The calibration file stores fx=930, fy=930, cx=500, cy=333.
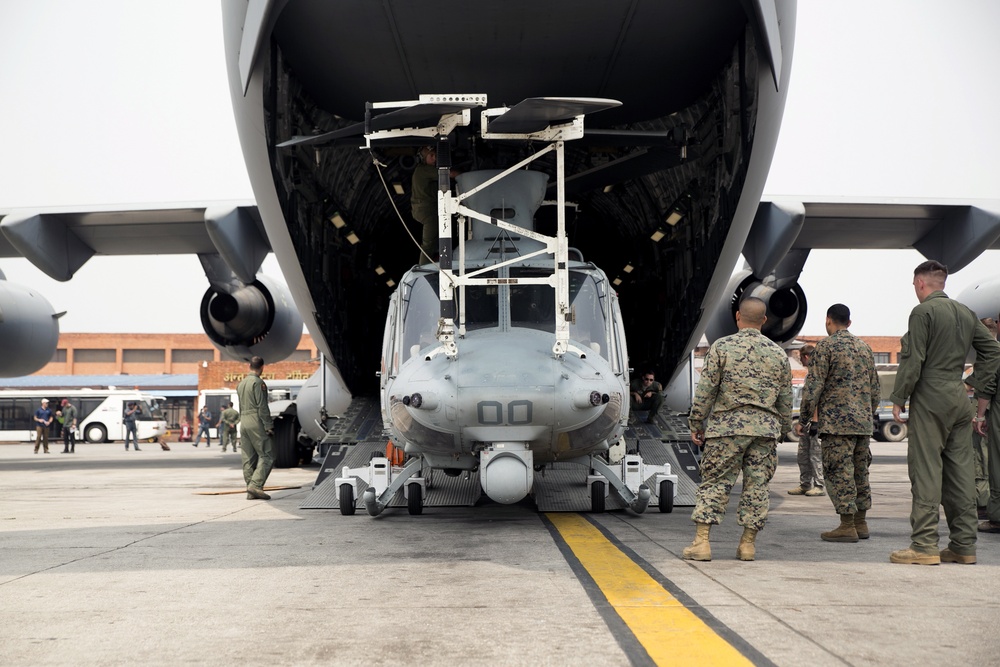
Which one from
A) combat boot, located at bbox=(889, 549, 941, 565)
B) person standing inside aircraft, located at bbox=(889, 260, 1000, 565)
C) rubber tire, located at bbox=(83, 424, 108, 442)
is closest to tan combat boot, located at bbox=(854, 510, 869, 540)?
person standing inside aircraft, located at bbox=(889, 260, 1000, 565)

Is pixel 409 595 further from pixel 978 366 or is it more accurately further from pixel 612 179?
pixel 612 179

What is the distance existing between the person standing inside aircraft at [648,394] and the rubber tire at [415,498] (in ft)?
9.46

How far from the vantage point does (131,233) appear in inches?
564

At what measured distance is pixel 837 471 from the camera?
6.32m

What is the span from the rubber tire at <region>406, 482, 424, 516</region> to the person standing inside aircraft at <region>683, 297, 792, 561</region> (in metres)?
2.86

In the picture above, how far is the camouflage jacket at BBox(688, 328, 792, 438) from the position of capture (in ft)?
18.0

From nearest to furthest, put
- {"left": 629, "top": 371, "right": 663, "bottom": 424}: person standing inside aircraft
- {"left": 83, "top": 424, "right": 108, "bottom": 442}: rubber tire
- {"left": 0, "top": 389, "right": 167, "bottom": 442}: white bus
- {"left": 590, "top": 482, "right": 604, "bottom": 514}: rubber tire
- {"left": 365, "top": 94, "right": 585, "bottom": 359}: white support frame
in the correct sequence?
{"left": 365, "top": 94, "right": 585, "bottom": 359}: white support frame, {"left": 590, "top": 482, "right": 604, "bottom": 514}: rubber tire, {"left": 629, "top": 371, "right": 663, "bottom": 424}: person standing inside aircraft, {"left": 0, "top": 389, "right": 167, "bottom": 442}: white bus, {"left": 83, "top": 424, "right": 108, "bottom": 442}: rubber tire

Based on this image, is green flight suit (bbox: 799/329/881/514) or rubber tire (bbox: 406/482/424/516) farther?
rubber tire (bbox: 406/482/424/516)

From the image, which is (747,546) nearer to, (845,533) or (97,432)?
(845,533)

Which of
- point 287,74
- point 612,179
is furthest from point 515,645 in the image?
point 612,179

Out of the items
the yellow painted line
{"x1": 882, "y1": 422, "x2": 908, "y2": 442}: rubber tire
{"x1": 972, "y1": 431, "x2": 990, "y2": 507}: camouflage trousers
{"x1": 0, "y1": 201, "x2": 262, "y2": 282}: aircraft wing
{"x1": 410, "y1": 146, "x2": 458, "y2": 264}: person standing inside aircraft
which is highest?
{"x1": 0, "y1": 201, "x2": 262, "y2": 282}: aircraft wing

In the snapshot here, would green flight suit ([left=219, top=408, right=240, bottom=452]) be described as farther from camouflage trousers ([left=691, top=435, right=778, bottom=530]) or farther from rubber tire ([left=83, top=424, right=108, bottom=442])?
rubber tire ([left=83, top=424, right=108, bottom=442])

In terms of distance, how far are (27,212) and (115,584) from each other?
390 inches

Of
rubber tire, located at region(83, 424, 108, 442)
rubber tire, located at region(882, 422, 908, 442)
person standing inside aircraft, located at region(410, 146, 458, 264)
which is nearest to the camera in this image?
person standing inside aircraft, located at region(410, 146, 458, 264)
